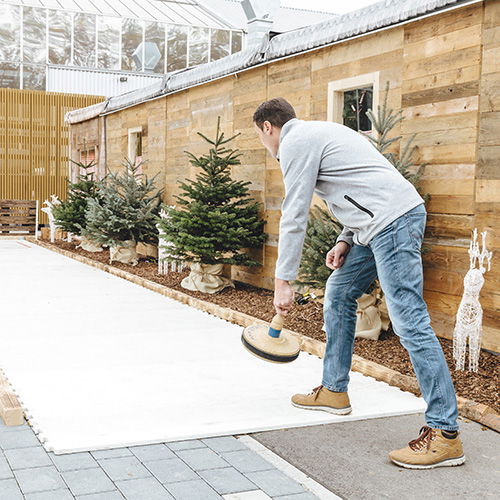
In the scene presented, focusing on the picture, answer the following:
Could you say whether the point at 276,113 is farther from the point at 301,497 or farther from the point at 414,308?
the point at 301,497

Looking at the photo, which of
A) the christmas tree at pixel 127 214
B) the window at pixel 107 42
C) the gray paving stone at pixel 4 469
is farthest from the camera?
the window at pixel 107 42

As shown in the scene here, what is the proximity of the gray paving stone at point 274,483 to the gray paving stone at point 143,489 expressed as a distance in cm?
41

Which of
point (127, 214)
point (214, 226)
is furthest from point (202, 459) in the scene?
point (127, 214)

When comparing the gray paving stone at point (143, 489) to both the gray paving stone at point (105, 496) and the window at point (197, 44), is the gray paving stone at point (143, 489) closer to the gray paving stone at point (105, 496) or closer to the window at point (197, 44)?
the gray paving stone at point (105, 496)

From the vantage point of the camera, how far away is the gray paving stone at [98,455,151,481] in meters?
3.47

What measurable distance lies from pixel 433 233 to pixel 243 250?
3649 millimetres

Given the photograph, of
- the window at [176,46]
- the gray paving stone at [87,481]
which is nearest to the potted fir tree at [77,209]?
the gray paving stone at [87,481]

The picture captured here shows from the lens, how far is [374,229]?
150 inches

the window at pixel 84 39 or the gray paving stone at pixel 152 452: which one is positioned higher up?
the window at pixel 84 39

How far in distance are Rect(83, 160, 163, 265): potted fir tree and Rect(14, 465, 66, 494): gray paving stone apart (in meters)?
8.50

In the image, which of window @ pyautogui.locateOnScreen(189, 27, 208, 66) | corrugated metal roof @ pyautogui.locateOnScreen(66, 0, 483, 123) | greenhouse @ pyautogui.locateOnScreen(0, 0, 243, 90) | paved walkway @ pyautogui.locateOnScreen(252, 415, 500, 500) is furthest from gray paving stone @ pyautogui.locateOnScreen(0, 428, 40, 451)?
window @ pyautogui.locateOnScreen(189, 27, 208, 66)

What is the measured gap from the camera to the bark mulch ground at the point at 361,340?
494 centimetres

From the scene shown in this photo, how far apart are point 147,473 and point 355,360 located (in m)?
2.46

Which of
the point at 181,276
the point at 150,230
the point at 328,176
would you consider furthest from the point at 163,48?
the point at 328,176
